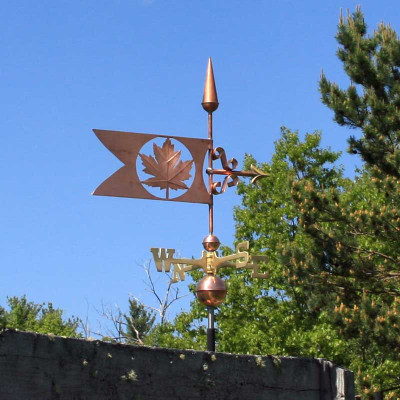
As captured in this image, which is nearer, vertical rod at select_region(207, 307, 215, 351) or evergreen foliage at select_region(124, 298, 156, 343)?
vertical rod at select_region(207, 307, 215, 351)

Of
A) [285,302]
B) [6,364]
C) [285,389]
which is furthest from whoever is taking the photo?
[285,302]

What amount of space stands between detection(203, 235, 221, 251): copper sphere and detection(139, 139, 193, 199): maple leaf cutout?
395mm

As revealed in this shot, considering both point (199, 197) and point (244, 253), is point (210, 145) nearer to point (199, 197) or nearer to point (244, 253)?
point (199, 197)

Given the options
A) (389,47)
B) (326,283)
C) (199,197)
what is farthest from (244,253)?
(389,47)

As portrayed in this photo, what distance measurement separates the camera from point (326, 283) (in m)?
16.1

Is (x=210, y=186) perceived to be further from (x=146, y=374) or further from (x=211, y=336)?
(x=146, y=374)

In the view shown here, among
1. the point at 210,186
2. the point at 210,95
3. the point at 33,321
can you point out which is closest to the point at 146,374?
the point at 210,186

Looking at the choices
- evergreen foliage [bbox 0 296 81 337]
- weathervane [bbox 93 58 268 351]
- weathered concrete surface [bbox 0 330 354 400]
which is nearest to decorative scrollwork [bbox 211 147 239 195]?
weathervane [bbox 93 58 268 351]

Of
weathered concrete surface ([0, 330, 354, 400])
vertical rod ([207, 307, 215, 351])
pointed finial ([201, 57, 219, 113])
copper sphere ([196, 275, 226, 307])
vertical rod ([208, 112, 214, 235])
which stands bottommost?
weathered concrete surface ([0, 330, 354, 400])

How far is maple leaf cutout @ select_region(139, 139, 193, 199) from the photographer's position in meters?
5.81

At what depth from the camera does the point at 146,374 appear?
2.47m

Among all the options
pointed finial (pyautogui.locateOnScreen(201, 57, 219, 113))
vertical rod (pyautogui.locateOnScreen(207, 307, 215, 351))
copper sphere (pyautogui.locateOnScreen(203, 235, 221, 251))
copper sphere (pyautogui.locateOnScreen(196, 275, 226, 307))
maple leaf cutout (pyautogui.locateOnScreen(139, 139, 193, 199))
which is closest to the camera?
vertical rod (pyautogui.locateOnScreen(207, 307, 215, 351))

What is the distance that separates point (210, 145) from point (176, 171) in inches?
12.4

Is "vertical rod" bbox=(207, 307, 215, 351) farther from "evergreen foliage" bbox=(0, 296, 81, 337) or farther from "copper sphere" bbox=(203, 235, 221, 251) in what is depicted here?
"evergreen foliage" bbox=(0, 296, 81, 337)
